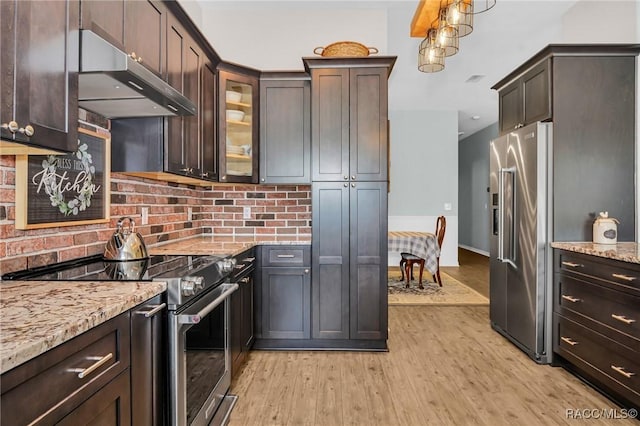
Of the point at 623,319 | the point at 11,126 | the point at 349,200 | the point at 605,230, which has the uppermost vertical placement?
the point at 11,126

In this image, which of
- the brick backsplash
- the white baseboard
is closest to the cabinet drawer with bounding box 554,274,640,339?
the brick backsplash

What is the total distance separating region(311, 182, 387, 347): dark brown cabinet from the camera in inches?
115

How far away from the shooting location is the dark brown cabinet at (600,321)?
203 centimetres

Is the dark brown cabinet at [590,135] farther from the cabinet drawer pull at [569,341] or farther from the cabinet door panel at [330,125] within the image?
the cabinet door panel at [330,125]

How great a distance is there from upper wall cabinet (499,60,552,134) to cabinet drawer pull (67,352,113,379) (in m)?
3.07

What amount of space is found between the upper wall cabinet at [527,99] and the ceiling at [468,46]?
85 centimetres

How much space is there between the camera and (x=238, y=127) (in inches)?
119

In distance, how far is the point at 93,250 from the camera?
1.89 meters

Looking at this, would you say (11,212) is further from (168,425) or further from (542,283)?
(542,283)

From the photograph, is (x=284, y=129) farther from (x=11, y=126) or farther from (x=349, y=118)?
(x=11, y=126)

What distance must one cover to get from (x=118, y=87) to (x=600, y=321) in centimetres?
297

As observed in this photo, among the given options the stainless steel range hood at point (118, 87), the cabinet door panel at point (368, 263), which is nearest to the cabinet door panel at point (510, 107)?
the cabinet door panel at point (368, 263)

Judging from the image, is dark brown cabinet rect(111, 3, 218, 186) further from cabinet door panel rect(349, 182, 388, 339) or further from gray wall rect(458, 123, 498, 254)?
gray wall rect(458, 123, 498, 254)

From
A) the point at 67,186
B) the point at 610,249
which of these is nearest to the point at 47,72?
the point at 67,186
